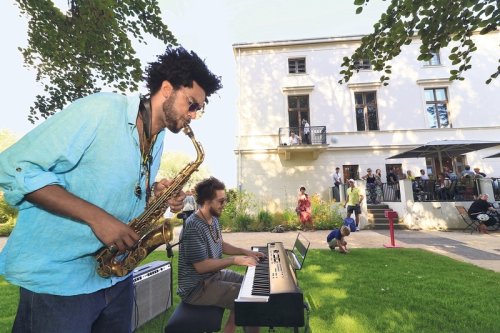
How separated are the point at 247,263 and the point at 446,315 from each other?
10.8 feet

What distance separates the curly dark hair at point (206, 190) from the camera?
3.57 meters

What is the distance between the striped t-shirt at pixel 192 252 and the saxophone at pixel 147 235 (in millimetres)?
767

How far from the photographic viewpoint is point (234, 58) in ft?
72.2

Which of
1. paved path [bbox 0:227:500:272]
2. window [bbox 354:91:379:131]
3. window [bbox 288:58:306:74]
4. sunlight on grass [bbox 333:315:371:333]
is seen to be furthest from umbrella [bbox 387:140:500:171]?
sunlight on grass [bbox 333:315:371:333]

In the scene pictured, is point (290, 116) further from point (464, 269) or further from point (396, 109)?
point (464, 269)

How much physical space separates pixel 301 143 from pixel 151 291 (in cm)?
1695

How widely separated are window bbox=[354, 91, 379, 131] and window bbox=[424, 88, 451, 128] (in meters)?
3.71

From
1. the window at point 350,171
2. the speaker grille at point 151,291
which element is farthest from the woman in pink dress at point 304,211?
the speaker grille at point 151,291

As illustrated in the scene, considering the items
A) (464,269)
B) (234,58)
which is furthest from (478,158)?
(234,58)

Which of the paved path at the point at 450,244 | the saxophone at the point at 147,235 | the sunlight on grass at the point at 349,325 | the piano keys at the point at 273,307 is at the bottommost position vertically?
the sunlight on grass at the point at 349,325

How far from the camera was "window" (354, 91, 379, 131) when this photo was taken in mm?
20359

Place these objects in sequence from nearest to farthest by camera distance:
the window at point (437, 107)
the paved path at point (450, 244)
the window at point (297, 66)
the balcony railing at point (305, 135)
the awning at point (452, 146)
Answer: the paved path at point (450, 244) < the awning at point (452, 146) < the balcony railing at point (305, 135) < the window at point (437, 107) < the window at point (297, 66)

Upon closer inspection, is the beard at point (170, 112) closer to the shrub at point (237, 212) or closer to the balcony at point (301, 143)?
the shrub at point (237, 212)

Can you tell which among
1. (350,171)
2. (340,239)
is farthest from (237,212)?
(350,171)
